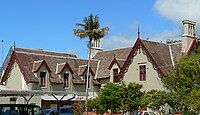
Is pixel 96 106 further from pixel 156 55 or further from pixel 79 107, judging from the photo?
pixel 156 55

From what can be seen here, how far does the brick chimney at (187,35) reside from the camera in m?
49.9

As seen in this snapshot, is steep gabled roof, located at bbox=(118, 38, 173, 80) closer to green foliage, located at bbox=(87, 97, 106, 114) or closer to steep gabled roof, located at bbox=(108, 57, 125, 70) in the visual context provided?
steep gabled roof, located at bbox=(108, 57, 125, 70)

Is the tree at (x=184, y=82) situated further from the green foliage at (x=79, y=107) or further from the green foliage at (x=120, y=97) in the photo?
the green foliage at (x=79, y=107)

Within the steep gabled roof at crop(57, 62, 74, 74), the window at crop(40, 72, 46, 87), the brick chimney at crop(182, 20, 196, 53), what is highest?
the brick chimney at crop(182, 20, 196, 53)

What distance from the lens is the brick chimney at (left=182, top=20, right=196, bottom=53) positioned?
49.9 meters

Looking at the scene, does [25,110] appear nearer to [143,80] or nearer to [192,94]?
[192,94]

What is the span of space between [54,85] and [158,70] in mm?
13216

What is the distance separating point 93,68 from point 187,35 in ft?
46.0

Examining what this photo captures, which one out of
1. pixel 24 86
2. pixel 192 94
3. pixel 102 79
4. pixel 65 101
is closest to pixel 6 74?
pixel 24 86

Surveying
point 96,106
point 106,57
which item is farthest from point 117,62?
point 96,106

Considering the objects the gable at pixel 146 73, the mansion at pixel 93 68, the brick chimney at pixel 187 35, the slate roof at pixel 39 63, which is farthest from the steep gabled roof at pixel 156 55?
the slate roof at pixel 39 63

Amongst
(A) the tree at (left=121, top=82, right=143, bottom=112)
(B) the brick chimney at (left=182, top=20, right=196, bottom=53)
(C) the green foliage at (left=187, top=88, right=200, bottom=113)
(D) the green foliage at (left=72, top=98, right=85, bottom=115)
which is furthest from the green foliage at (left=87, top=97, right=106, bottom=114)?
(C) the green foliage at (left=187, top=88, right=200, bottom=113)

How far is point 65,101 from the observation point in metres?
54.7

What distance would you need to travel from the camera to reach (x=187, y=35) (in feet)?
164
